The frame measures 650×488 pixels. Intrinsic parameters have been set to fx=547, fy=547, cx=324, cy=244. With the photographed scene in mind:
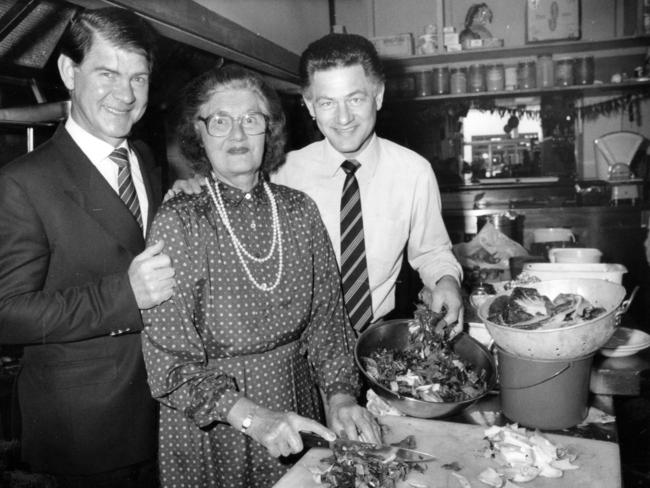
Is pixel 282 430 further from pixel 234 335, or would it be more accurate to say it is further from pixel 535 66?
pixel 535 66

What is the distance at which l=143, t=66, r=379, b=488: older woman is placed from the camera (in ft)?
4.85

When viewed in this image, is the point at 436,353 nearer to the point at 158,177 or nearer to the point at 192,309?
the point at 192,309

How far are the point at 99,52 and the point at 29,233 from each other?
61 centimetres

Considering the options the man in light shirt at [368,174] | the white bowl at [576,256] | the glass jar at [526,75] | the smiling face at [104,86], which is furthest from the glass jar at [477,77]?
the smiling face at [104,86]

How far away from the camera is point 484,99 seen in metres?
6.82

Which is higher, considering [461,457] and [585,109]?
[585,109]

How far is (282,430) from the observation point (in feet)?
4.38

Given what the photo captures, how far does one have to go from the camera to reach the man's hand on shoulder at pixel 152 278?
1.46 metres

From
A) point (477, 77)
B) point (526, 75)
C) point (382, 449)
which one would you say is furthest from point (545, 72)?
point (382, 449)

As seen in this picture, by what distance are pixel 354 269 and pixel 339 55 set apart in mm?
823

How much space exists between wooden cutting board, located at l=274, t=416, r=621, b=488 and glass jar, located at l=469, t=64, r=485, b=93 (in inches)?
221

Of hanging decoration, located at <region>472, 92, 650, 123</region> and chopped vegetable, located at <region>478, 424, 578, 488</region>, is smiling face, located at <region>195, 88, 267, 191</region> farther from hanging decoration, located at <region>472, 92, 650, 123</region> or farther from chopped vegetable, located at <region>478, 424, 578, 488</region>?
hanging decoration, located at <region>472, 92, 650, 123</region>

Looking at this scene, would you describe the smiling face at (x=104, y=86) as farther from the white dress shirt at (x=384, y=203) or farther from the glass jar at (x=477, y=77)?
the glass jar at (x=477, y=77)

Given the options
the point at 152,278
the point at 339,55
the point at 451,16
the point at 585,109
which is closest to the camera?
the point at 152,278
